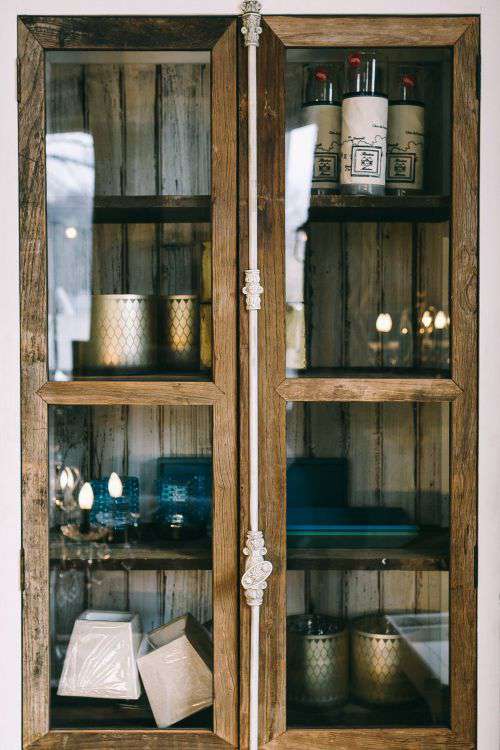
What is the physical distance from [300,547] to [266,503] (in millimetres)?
106

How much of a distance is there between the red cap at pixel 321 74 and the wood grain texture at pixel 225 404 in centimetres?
15

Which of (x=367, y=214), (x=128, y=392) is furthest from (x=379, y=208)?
(x=128, y=392)

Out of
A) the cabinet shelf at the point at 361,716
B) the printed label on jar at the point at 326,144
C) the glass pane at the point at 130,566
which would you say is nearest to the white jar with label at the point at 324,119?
the printed label on jar at the point at 326,144

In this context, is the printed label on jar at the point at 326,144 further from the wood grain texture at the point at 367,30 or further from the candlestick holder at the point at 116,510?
the candlestick holder at the point at 116,510

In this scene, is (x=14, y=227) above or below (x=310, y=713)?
above

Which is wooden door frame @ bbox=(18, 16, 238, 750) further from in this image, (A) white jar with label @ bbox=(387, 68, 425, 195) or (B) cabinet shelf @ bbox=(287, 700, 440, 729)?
(A) white jar with label @ bbox=(387, 68, 425, 195)

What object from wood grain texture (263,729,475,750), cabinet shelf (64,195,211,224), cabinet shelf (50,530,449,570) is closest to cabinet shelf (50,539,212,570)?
cabinet shelf (50,530,449,570)

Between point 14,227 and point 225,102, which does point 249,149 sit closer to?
point 225,102

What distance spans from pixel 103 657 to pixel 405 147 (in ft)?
3.59

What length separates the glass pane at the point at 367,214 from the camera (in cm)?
140

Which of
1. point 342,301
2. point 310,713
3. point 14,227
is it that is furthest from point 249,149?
point 310,713

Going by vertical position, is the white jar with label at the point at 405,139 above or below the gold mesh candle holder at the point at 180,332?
above

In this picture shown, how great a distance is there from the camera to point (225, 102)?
139cm

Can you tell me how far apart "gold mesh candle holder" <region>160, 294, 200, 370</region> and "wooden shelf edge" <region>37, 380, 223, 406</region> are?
4cm
